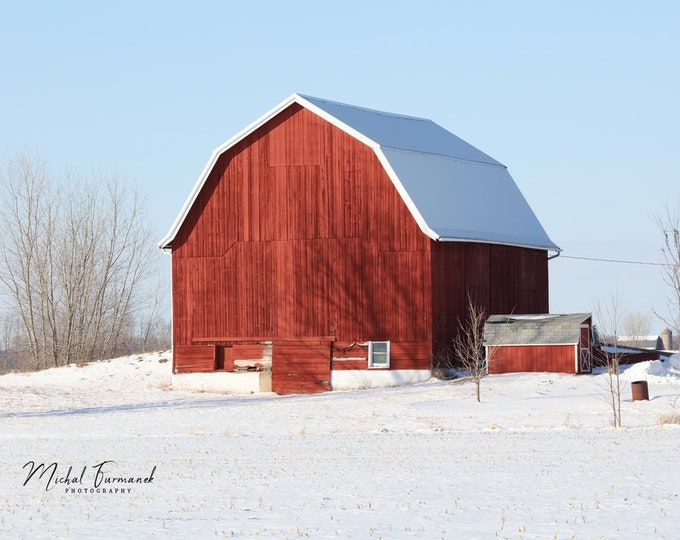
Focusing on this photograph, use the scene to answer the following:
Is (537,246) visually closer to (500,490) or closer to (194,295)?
(194,295)

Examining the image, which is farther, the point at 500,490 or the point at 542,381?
the point at 542,381

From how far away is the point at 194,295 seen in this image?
36.6m

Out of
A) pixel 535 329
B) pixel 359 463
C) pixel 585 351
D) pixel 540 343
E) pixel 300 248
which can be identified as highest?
pixel 300 248

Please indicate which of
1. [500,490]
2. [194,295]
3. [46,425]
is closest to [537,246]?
[194,295]

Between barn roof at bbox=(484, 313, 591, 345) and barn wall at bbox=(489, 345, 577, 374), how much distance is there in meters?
0.18

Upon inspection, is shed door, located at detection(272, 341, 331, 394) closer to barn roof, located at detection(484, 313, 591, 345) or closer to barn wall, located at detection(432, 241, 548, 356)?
barn wall, located at detection(432, 241, 548, 356)

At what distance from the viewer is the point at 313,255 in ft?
115

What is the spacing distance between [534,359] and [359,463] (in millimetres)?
15612

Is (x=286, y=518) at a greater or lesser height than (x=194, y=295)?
lesser

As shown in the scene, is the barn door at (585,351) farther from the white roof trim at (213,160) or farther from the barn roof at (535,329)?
the white roof trim at (213,160)

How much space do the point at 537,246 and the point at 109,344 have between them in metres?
26.7

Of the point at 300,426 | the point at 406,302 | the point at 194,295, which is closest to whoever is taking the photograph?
the point at 300,426

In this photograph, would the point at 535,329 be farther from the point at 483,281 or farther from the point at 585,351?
the point at 483,281

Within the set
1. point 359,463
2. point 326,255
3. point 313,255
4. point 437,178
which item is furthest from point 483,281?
point 359,463
